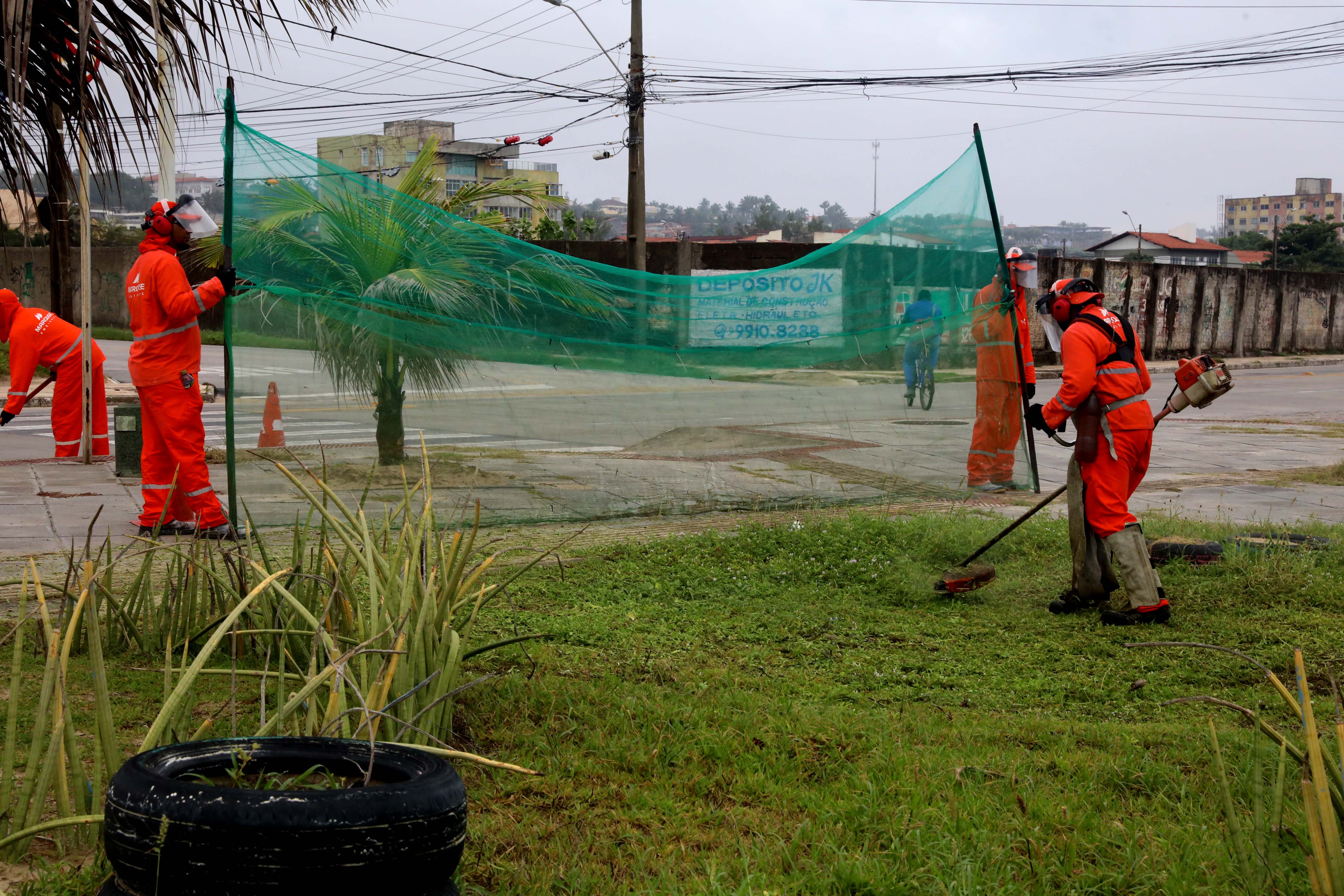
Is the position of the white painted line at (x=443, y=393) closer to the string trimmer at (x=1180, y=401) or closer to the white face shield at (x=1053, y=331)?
the string trimmer at (x=1180, y=401)

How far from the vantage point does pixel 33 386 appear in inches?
733

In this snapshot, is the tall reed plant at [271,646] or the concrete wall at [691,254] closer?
the tall reed plant at [271,646]

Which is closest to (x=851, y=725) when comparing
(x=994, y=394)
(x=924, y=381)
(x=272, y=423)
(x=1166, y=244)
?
(x=272, y=423)

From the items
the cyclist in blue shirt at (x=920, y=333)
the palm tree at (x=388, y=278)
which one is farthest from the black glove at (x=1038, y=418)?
the palm tree at (x=388, y=278)

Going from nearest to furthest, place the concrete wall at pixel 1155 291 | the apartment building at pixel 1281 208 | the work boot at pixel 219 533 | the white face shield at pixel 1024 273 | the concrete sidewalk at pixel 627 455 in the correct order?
the work boot at pixel 219 533 → the concrete sidewalk at pixel 627 455 → the white face shield at pixel 1024 273 → the concrete wall at pixel 1155 291 → the apartment building at pixel 1281 208

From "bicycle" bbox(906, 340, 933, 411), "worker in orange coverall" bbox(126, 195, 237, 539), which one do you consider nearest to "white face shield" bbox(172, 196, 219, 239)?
"worker in orange coverall" bbox(126, 195, 237, 539)

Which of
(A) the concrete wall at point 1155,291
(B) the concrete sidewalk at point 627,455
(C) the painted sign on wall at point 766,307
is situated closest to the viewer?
(B) the concrete sidewalk at point 627,455

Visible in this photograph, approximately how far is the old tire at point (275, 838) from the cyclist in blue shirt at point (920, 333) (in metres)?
5.96

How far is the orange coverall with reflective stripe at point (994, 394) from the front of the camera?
765 centimetres

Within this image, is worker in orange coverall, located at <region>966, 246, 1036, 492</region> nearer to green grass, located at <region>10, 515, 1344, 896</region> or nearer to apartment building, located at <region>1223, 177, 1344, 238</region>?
green grass, located at <region>10, 515, 1344, 896</region>

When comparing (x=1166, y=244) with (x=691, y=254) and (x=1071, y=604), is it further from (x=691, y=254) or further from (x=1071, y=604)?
(x=1071, y=604)

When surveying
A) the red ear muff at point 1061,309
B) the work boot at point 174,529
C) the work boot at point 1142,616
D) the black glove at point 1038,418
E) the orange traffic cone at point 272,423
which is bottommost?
the work boot at point 174,529

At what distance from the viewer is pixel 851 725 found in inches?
145

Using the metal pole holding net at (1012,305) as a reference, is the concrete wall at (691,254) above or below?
above
